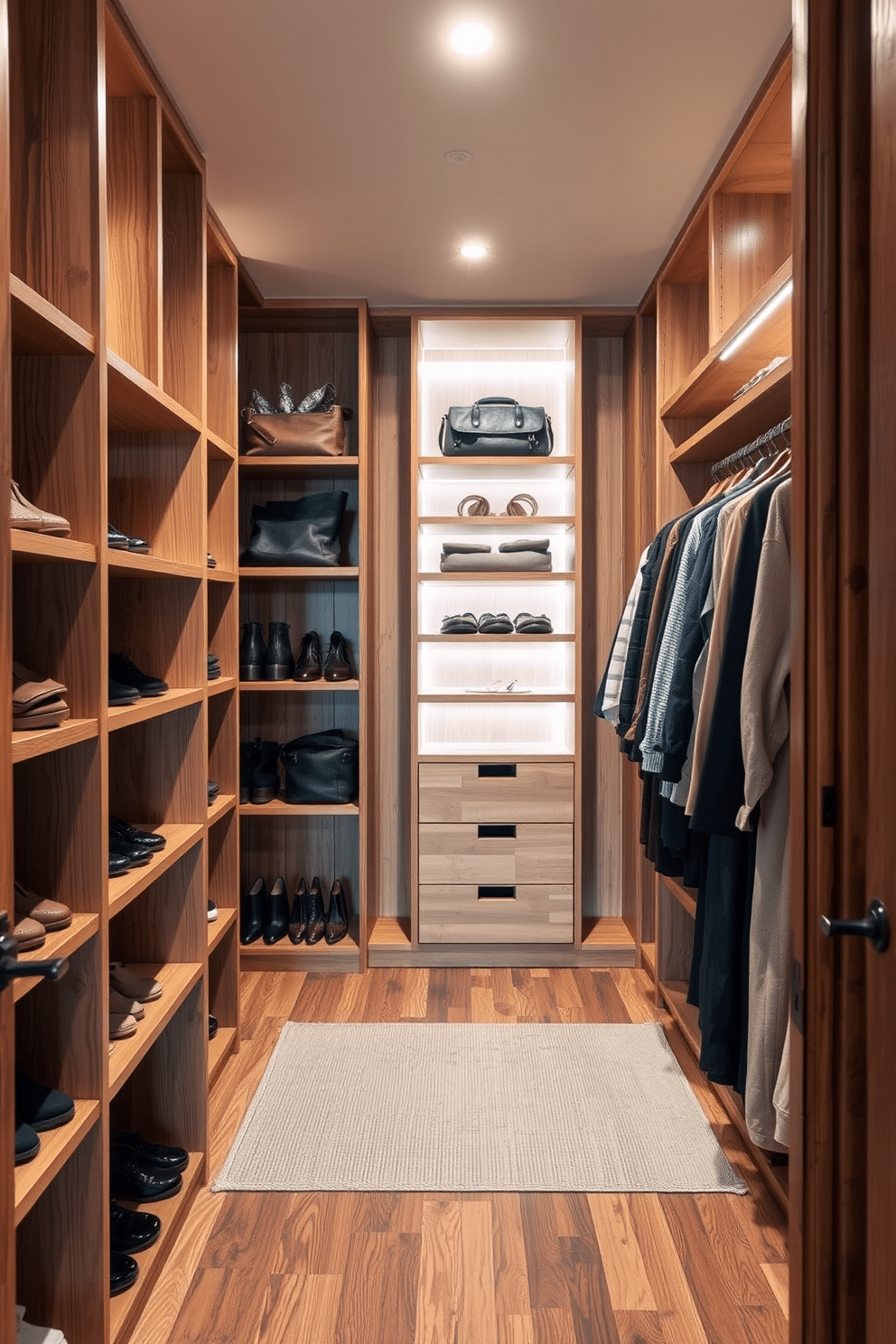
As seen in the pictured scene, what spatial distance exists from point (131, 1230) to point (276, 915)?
1.78m

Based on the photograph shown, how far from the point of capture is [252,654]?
3604 mm

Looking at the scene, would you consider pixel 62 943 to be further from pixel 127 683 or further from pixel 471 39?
pixel 471 39

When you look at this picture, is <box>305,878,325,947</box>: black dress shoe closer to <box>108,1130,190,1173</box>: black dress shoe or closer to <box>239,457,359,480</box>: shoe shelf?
<box>108,1130,190,1173</box>: black dress shoe

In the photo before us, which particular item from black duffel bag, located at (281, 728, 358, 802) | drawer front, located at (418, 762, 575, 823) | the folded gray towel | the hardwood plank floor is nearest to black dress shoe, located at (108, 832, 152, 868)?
the hardwood plank floor

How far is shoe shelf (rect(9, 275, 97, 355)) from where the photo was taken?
4.36 ft

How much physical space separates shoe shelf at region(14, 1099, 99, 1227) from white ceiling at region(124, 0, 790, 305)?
2019 mm

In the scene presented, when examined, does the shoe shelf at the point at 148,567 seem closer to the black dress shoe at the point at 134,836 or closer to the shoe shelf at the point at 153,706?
the shoe shelf at the point at 153,706

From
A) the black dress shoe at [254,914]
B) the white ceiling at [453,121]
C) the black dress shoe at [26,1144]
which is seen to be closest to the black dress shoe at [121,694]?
the black dress shoe at [26,1144]

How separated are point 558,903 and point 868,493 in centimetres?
286

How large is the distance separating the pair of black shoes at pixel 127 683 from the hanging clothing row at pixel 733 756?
1144mm

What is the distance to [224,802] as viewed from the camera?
9.05 feet

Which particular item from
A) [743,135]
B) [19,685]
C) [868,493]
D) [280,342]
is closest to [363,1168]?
[19,685]

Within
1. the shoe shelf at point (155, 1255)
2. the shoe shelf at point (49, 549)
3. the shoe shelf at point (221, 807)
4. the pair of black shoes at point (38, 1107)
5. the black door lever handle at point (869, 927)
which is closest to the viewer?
the black door lever handle at point (869, 927)

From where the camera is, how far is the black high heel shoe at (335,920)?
3.66 m
